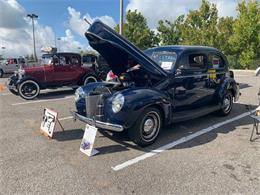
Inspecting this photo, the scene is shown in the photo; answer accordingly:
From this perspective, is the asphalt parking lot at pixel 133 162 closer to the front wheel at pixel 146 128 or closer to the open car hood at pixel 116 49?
the front wheel at pixel 146 128

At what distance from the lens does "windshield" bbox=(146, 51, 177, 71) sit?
482cm

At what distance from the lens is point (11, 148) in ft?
13.6

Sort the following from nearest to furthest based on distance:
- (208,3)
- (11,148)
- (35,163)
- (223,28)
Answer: (35,163) → (11,148) → (208,3) → (223,28)

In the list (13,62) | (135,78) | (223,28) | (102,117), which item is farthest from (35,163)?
(223,28)

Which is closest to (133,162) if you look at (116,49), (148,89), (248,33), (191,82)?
(148,89)

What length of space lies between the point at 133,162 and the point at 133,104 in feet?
3.03

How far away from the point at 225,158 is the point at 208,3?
23543 millimetres

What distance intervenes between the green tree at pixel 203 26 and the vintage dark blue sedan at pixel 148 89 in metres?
19.1

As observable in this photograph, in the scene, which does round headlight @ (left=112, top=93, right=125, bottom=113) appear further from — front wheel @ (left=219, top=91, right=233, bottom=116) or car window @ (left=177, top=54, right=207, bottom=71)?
front wheel @ (left=219, top=91, right=233, bottom=116)

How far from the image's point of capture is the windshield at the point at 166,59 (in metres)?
4.82

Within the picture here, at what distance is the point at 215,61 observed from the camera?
5.82 meters

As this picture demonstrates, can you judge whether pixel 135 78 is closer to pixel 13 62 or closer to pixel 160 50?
pixel 160 50

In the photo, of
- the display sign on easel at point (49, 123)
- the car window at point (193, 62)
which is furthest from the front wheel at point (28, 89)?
the car window at point (193, 62)

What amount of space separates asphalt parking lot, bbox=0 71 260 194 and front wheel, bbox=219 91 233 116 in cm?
57
